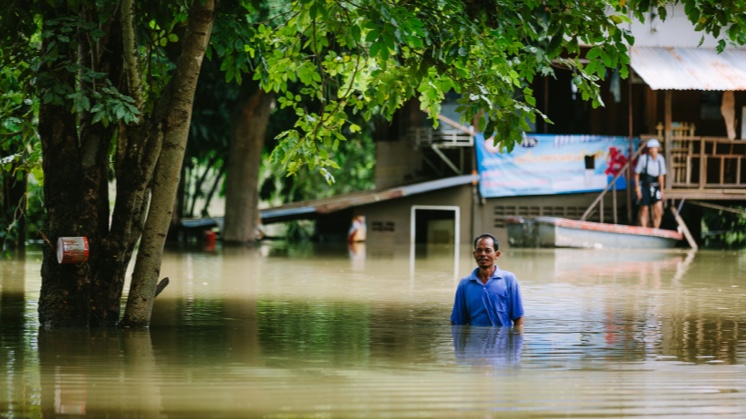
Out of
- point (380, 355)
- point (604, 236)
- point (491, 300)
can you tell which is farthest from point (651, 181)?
point (380, 355)

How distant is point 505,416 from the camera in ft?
19.4

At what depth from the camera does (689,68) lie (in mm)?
26125

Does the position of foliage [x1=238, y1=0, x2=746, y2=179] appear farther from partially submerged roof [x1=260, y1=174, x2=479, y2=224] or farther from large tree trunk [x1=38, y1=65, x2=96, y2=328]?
partially submerged roof [x1=260, y1=174, x2=479, y2=224]

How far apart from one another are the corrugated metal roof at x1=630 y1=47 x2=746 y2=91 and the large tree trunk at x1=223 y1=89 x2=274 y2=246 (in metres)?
8.93

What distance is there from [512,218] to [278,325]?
1769 centimetres

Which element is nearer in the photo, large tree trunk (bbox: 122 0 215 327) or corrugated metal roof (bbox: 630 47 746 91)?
large tree trunk (bbox: 122 0 215 327)

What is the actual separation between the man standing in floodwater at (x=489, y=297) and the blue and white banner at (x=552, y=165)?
64.3 feet

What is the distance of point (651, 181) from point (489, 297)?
18205mm

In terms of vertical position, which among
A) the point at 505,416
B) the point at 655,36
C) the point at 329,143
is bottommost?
the point at 505,416

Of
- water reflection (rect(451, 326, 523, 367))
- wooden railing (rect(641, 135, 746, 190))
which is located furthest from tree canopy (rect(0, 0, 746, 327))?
wooden railing (rect(641, 135, 746, 190))

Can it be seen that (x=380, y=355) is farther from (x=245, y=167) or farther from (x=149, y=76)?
(x=245, y=167)

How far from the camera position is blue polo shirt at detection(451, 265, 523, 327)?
30.3 feet

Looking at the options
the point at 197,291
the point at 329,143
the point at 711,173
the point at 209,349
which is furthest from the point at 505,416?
the point at 711,173

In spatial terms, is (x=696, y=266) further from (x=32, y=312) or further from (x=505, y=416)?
(x=505, y=416)
